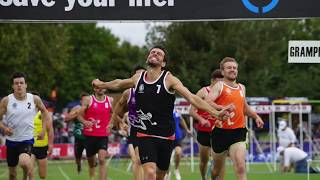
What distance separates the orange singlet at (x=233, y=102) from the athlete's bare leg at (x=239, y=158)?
0.36 meters

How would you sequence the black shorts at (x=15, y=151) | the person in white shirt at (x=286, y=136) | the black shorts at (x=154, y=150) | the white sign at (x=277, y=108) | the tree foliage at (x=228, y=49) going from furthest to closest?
1. the tree foliage at (x=228, y=49)
2. the white sign at (x=277, y=108)
3. the person in white shirt at (x=286, y=136)
4. the black shorts at (x=15, y=151)
5. the black shorts at (x=154, y=150)

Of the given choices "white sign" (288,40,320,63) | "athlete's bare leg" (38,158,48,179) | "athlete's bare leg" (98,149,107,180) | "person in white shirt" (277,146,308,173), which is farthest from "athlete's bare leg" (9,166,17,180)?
"person in white shirt" (277,146,308,173)

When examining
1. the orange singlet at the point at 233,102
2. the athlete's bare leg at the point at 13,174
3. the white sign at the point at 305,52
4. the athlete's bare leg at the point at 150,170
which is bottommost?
the athlete's bare leg at the point at 13,174

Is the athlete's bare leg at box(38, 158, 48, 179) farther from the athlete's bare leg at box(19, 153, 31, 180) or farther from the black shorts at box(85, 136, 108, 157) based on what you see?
the athlete's bare leg at box(19, 153, 31, 180)

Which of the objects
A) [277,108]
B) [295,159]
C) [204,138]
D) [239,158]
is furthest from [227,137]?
[277,108]

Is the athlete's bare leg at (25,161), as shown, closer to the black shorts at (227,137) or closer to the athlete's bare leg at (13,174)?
the athlete's bare leg at (13,174)

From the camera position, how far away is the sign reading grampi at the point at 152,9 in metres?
15.0

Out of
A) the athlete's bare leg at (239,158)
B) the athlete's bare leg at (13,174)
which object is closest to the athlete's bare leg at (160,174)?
the athlete's bare leg at (239,158)

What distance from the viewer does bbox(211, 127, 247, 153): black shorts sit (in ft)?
47.8

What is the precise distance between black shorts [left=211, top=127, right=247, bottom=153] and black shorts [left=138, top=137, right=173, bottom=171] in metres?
1.95

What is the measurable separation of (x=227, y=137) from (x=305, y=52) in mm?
2141

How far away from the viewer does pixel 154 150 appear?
1265 centimetres

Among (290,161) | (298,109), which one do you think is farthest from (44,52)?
(290,161)

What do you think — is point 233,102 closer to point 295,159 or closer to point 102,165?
point 102,165
